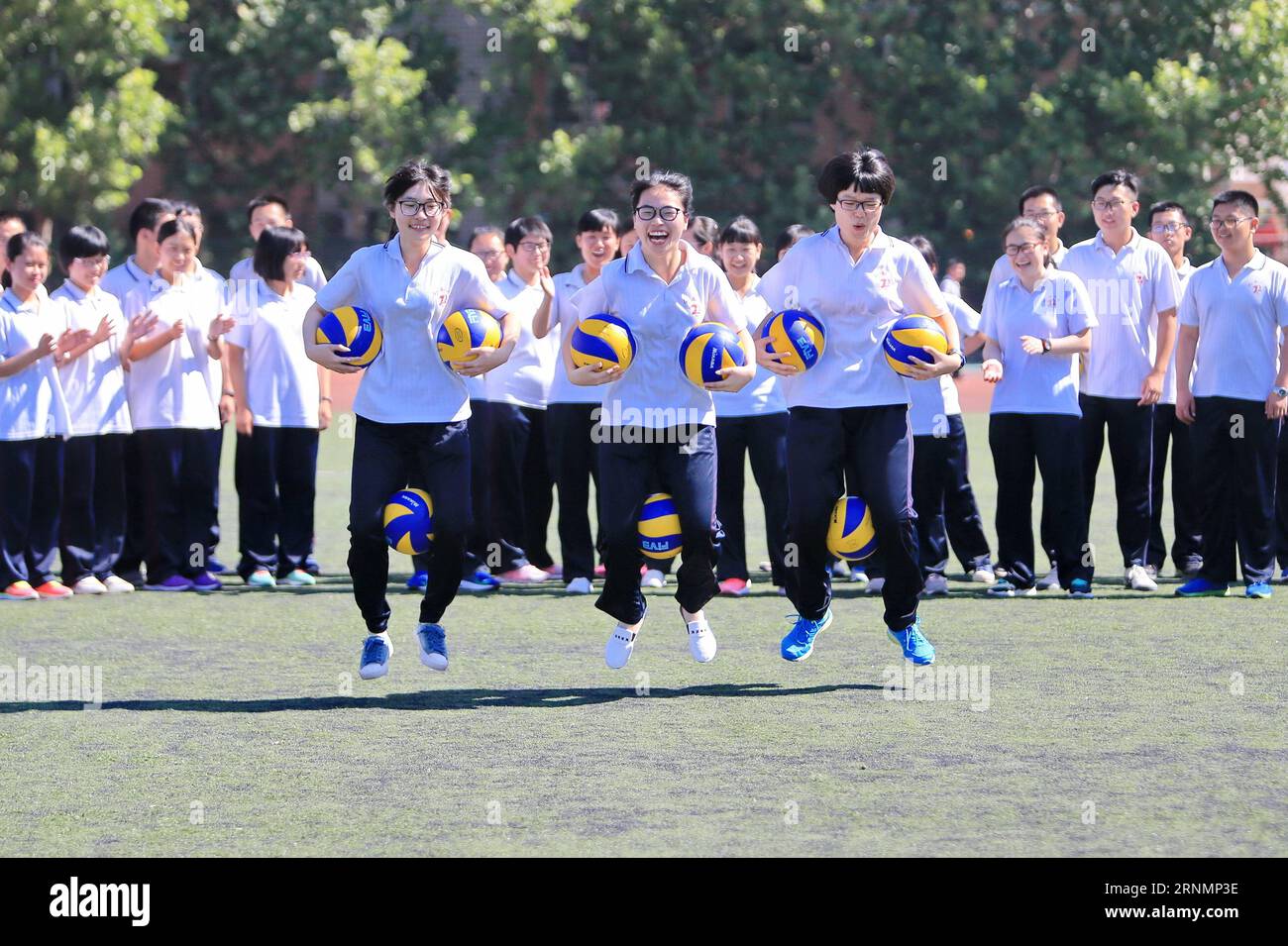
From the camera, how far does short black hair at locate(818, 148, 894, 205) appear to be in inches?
346

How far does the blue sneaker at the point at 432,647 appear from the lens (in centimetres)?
896

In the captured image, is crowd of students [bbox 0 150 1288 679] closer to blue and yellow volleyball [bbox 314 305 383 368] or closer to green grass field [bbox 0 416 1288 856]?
green grass field [bbox 0 416 1288 856]

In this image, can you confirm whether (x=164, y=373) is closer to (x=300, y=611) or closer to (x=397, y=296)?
(x=300, y=611)

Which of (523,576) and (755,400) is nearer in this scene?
(755,400)

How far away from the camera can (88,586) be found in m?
12.3

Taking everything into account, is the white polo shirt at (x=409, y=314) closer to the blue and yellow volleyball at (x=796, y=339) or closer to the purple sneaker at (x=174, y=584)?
the blue and yellow volleyball at (x=796, y=339)

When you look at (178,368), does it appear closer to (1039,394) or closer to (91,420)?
(91,420)

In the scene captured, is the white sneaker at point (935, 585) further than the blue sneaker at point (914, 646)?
Yes

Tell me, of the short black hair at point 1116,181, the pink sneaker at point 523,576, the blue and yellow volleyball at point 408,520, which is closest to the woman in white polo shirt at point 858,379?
the blue and yellow volleyball at point 408,520

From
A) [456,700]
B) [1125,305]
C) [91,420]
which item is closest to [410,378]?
[456,700]

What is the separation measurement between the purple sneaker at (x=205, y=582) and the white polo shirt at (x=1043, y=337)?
16.3 ft

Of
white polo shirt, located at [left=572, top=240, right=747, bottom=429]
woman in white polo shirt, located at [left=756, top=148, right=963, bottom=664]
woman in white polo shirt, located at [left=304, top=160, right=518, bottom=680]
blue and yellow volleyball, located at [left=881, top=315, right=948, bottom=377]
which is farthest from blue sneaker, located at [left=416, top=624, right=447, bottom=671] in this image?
blue and yellow volleyball, located at [left=881, top=315, right=948, bottom=377]

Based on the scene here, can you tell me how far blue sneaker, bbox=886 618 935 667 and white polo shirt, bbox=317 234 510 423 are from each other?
219 cm

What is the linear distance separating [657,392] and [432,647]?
5.01 feet
